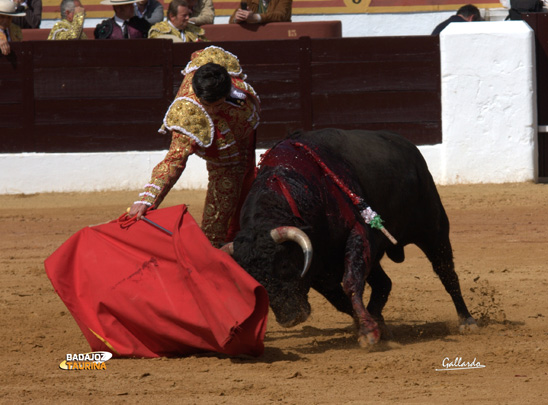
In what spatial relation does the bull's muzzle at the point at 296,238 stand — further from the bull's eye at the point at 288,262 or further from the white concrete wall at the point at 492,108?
the white concrete wall at the point at 492,108

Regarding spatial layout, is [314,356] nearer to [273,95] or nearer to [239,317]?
[239,317]

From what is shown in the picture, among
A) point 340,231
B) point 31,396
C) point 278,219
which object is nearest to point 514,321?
point 340,231

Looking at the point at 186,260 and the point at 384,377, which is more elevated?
the point at 186,260

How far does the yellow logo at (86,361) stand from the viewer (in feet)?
10.5

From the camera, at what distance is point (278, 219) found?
10.6 ft

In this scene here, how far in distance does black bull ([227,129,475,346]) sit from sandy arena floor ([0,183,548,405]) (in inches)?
7.2

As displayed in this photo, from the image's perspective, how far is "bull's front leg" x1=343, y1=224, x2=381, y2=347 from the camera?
326cm

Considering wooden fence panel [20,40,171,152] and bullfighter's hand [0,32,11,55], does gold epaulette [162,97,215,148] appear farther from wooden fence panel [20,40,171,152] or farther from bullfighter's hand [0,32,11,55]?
bullfighter's hand [0,32,11,55]

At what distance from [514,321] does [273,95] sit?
4.21 meters

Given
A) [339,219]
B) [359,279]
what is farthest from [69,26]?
[359,279]

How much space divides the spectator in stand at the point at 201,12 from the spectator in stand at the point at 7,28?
1411 mm

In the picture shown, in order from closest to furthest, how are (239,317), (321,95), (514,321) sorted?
(239,317), (514,321), (321,95)

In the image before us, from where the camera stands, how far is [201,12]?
819 centimetres

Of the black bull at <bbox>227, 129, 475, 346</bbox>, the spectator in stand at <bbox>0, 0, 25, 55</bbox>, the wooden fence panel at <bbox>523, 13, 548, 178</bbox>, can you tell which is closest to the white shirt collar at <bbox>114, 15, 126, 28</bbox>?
the spectator in stand at <bbox>0, 0, 25, 55</bbox>
